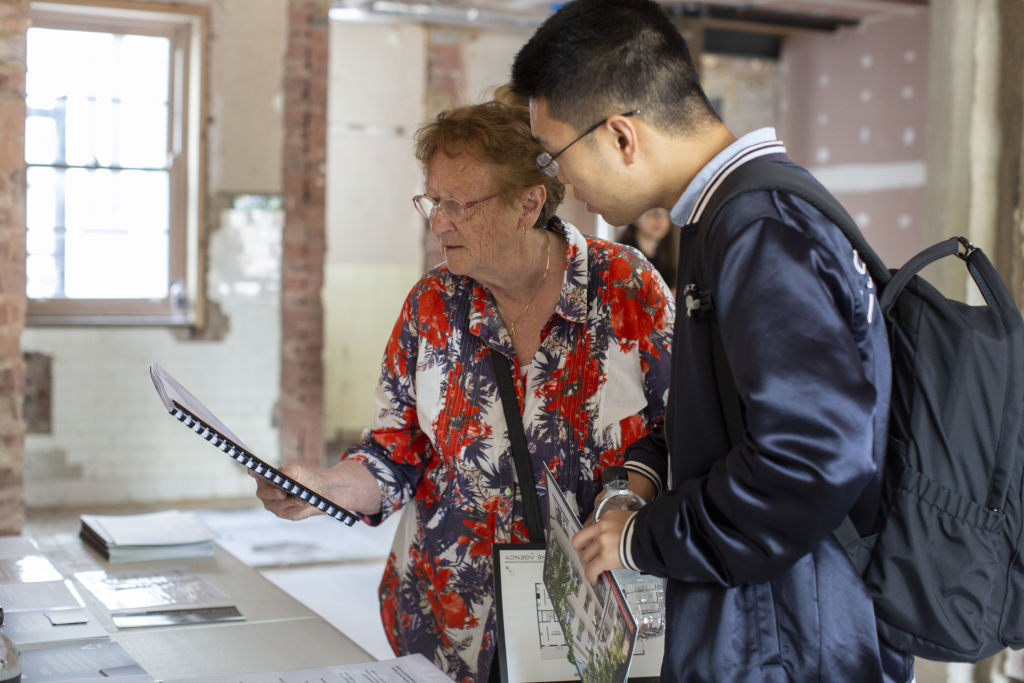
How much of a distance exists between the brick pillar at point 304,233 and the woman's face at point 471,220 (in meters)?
5.23

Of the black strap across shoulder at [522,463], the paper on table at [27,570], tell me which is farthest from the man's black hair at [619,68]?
the paper on table at [27,570]

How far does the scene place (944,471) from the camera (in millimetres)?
1146

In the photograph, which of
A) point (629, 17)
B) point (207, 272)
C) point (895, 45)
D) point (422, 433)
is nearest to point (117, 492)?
point (207, 272)

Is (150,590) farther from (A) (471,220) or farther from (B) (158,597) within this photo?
(A) (471,220)

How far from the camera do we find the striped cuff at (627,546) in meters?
1.21

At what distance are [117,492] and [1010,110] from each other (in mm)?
5545

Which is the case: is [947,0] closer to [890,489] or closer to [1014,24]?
[1014,24]

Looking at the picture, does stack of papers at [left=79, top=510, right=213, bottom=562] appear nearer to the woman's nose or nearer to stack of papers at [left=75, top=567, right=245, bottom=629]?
stack of papers at [left=75, top=567, right=245, bottom=629]

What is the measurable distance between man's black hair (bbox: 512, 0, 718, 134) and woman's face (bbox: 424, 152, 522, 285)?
648mm

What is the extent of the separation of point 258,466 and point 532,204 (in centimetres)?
74

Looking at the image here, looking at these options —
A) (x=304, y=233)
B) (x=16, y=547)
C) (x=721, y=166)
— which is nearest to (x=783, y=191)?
(x=721, y=166)

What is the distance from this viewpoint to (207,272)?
6.88 meters

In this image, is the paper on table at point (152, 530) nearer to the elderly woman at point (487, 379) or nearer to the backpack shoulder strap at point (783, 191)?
the elderly woman at point (487, 379)

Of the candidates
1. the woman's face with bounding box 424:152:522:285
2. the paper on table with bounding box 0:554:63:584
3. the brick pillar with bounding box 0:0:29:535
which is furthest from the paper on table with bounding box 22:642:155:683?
the brick pillar with bounding box 0:0:29:535
